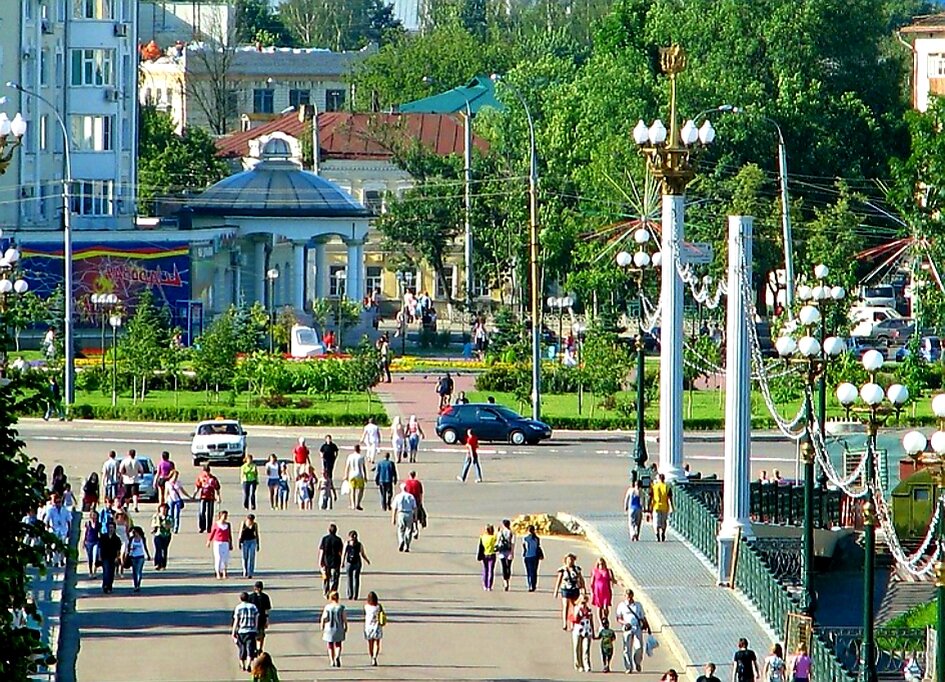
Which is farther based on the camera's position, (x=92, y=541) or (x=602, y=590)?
(x=92, y=541)

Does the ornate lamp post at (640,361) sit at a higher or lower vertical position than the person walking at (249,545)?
higher

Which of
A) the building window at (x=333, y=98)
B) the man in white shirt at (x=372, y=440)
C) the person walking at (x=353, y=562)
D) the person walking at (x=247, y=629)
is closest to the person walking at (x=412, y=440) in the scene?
the man in white shirt at (x=372, y=440)

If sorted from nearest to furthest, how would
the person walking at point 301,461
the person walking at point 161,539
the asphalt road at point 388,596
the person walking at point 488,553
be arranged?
the asphalt road at point 388,596, the person walking at point 488,553, the person walking at point 161,539, the person walking at point 301,461

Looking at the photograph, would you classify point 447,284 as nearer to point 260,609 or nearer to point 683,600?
point 683,600

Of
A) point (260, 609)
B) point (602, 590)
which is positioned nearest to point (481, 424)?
point (602, 590)

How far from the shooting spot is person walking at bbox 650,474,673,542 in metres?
36.2

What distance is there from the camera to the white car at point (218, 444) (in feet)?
154

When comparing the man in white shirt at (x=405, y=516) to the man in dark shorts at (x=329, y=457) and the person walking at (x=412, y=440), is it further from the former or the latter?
the person walking at (x=412, y=440)

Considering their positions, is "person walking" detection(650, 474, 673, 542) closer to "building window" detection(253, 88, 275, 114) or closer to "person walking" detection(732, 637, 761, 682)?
"person walking" detection(732, 637, 761, 682)

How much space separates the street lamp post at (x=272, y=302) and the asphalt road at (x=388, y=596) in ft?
62.1

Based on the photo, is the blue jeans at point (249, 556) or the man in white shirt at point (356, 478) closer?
the blue jeans at point (249, 556)

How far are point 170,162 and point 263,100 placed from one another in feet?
163

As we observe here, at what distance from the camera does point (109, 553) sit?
32.8 metres

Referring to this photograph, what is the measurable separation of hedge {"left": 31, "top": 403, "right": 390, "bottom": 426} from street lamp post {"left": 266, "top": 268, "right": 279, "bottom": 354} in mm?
10367
